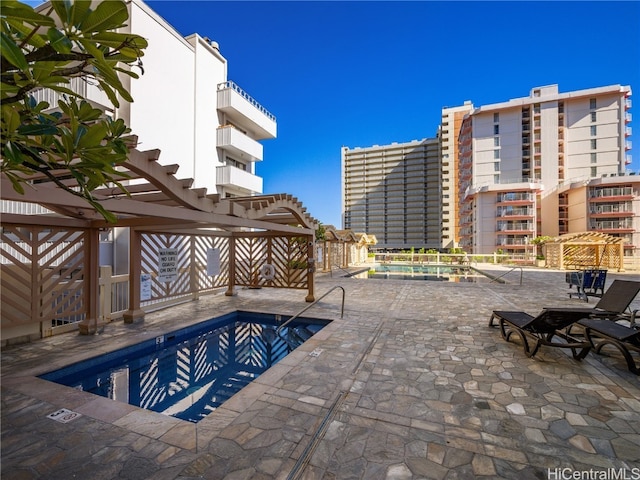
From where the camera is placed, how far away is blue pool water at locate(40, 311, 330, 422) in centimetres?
406

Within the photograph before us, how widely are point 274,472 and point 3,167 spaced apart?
8.13 ft

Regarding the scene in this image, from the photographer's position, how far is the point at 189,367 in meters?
5.17

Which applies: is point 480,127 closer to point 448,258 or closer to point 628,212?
point 628,212

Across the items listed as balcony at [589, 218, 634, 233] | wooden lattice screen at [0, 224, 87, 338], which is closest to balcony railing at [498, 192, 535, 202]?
balcony at [589, 218, 634, 233]

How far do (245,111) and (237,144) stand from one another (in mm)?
2334

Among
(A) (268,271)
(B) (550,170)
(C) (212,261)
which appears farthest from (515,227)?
(C) (212,261)

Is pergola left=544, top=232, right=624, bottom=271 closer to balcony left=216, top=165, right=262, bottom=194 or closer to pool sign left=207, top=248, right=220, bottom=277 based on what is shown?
balcony left=216, top=165, right=262, bottom=194

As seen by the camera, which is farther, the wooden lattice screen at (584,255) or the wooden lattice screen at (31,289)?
the wooden lattice screen at (584,255)

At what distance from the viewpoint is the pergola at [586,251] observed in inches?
781

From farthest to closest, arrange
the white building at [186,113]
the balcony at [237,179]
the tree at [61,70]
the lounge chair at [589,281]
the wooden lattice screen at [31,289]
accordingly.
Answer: the balcony at [237,179], the white building at [186,113], the lounge chair at [589,281], the wooden lattice screen at [31,289], the tree at [61,70]

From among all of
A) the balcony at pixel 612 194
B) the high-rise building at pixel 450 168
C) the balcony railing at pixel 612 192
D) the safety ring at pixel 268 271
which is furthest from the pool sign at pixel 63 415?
the high-rise building at pixel 450 168

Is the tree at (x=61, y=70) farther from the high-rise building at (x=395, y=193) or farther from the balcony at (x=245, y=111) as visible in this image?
the high-rise building at (x=395, y=193)

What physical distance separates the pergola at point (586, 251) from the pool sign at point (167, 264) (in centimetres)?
2451

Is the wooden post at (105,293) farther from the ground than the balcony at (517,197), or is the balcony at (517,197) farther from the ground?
the balcony at (517,197)
